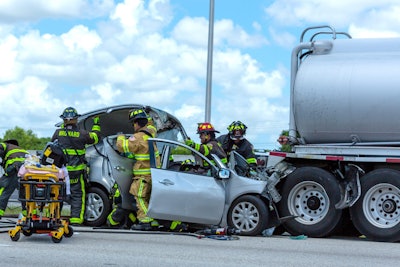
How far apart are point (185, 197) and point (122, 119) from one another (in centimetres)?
270

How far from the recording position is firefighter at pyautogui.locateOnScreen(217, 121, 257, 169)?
44.8ft

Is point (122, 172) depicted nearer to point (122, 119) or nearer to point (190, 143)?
point (190, 143)

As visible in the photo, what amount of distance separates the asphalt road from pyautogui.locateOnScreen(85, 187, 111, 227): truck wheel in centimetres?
99

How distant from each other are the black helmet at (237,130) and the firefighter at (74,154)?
2.60 meters

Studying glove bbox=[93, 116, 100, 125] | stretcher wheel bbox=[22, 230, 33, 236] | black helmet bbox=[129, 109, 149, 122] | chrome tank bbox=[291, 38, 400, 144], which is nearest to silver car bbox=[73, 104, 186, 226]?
glove bbox=[93, 116, 100, 125]

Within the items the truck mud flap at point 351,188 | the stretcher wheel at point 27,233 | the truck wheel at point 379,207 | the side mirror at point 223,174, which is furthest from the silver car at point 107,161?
the truck wheel at point 379,207

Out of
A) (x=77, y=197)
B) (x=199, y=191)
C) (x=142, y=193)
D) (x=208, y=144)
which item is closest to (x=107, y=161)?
(x=77, y=197)

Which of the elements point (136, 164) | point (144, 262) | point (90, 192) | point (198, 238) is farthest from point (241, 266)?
point (90, 192)

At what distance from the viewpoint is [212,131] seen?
Result: 13070mm

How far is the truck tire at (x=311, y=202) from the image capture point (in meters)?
12.1

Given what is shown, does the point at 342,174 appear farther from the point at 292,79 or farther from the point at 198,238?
the point at 198,238

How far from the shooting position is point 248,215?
12.0 metres

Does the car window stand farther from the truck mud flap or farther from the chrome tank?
Answer: the truck mud flap

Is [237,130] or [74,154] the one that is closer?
[74,154]
